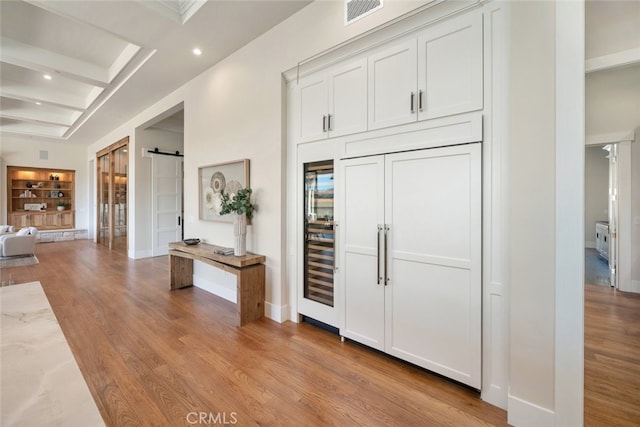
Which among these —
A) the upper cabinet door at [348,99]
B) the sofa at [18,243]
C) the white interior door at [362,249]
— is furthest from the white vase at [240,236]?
the sofa at [18,243]

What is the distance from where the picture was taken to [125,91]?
16.0ft

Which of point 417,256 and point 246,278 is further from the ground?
point 417,256

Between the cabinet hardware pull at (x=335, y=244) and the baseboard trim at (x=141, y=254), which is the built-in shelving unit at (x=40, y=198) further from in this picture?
the cabinet hardware pull at (x=335, y=244)

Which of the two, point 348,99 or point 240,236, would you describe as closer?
point 348,99

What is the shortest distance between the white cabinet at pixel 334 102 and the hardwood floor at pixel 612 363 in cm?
267

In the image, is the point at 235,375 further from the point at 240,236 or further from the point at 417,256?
the point at 417,256

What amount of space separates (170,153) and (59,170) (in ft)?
18.8

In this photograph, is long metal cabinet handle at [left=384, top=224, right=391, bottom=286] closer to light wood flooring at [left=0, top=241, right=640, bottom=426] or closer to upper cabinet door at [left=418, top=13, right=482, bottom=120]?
light wood flooring at [left=0, top=241, right=640, bottom=426]

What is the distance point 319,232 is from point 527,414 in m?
2.09

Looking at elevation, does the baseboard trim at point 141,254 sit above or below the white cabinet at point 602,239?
below

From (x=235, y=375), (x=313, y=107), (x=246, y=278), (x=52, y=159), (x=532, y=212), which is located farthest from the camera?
(x=52, y=159)

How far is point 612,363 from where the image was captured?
91.1 inches

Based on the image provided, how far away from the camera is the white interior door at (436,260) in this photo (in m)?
1.93

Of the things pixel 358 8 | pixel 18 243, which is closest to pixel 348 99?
pixel 358 8
